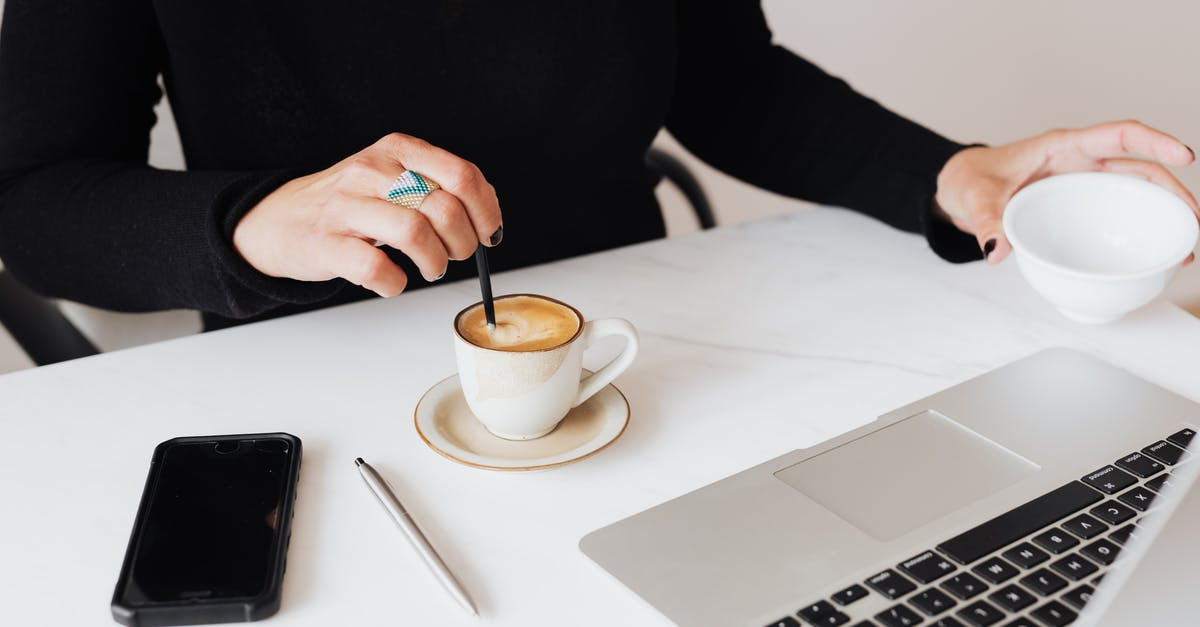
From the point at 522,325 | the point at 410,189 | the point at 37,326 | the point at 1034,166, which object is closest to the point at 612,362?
the point at 522,325

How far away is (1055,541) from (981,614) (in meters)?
0.09

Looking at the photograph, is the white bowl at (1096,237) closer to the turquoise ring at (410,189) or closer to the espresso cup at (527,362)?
the espresso cup at (527,362)

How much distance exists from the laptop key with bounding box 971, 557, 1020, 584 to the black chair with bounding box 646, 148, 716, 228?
2.75 feet

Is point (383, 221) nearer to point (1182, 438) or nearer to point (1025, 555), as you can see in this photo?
point (1025, 555)

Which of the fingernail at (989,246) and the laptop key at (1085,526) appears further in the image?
the fingernail at (989,246)

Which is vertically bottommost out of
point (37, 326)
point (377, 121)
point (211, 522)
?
point (37, 326)

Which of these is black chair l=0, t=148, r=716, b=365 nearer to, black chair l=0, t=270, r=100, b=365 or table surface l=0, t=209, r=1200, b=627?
black chair l=0, t=270, r=100, b=365

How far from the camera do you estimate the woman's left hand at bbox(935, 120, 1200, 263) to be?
916 millimetres

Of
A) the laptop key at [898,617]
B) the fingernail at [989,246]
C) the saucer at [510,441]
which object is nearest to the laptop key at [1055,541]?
the laptop key at [898,617]

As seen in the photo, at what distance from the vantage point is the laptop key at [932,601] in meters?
0.55

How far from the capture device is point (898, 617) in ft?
1.79

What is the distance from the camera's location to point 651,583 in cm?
58

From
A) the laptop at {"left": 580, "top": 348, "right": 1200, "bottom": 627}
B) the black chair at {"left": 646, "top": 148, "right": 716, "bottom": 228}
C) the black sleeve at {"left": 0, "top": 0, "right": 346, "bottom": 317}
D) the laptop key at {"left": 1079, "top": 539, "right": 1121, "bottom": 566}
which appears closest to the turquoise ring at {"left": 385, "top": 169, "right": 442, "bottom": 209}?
the black sleeve at {"left": 0, "top": 0, "right": 346, "bottom": 317}

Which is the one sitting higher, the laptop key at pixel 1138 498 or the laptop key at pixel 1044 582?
the laptop key at pixel 1138 498
